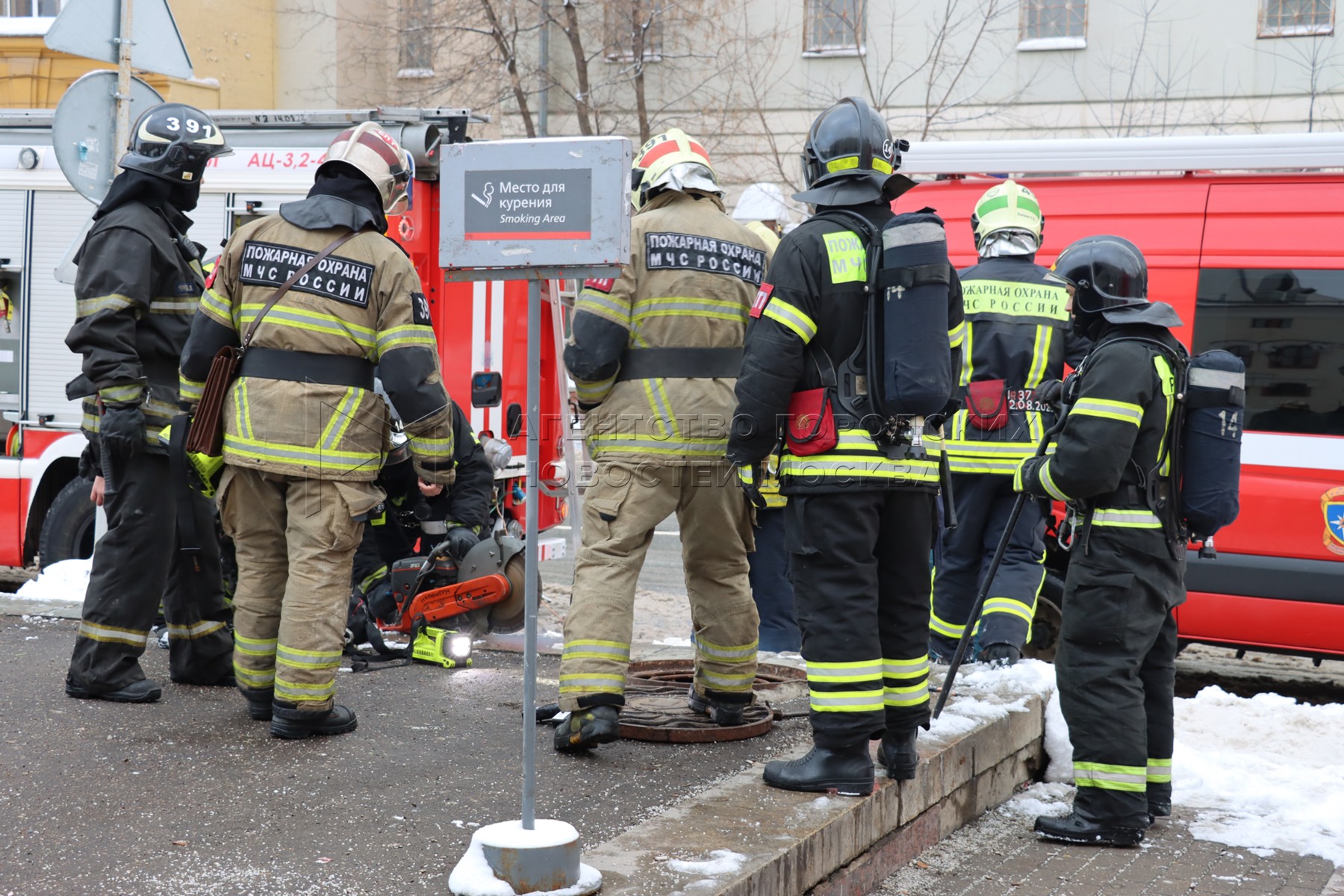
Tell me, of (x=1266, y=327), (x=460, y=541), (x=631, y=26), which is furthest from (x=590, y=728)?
(x=631, y=26)

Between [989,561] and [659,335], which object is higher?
[659,335]

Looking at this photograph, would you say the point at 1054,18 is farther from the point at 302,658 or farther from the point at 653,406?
the point at 302,658

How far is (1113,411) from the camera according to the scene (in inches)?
172

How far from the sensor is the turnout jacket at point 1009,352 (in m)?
5.89

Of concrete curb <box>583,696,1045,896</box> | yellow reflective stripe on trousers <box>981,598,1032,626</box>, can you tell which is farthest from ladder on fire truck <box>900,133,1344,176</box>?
concrete curb <box>583,696,1045,896</box>

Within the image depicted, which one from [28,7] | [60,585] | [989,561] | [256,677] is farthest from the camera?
[28,7]

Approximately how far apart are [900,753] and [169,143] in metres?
3.54

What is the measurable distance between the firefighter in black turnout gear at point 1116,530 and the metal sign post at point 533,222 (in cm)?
192

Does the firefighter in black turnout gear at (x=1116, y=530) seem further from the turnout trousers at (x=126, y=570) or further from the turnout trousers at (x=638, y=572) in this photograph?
the turnout trousers at (x=126, y=570)

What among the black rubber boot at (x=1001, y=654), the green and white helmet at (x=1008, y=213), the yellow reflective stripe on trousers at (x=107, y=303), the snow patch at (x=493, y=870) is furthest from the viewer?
the green and white helmet at (x=1008, y=213)

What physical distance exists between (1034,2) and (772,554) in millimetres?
14599

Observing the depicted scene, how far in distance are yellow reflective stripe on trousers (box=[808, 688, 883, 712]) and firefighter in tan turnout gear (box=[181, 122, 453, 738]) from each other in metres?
1.60

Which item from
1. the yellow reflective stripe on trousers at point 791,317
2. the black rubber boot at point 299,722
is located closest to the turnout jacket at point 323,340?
the black rubber boot at point 299,722

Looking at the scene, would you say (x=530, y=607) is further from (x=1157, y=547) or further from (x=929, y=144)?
(x=929, y=144)
